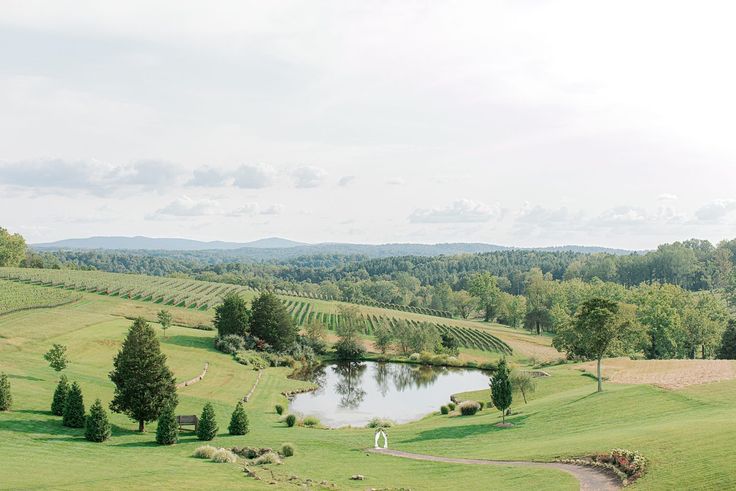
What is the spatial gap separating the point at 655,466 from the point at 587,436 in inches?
351

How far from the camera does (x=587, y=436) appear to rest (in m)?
34.0

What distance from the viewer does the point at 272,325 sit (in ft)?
284

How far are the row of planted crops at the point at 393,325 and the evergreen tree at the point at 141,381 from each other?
63.5 meters

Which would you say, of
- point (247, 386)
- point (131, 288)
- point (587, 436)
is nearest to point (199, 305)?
point (131, 288)

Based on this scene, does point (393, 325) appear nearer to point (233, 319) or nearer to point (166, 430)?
point (233, 319)

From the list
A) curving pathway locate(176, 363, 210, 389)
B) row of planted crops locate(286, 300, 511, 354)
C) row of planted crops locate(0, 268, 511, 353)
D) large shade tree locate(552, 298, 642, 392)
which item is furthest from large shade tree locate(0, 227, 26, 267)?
large shade tree locate(552, 298, 642, 392)

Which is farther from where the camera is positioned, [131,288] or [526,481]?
[131,288]

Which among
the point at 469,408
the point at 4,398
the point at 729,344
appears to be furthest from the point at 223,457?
the point at 729,344

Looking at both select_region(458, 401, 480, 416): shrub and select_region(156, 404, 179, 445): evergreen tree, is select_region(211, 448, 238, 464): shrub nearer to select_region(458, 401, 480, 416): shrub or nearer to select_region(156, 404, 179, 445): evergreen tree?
select_region(156, 404, 179, 445): evergreen tree

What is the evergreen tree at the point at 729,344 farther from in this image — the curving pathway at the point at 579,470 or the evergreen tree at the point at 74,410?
the evergreen tree at the point at 74,410

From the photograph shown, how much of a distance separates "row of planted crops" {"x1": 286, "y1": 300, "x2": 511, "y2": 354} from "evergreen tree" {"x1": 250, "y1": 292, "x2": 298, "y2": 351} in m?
15.0

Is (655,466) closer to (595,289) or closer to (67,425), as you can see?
(67,425)

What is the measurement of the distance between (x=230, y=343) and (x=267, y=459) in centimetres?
4895

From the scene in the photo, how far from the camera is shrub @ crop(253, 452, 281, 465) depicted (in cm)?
3216
